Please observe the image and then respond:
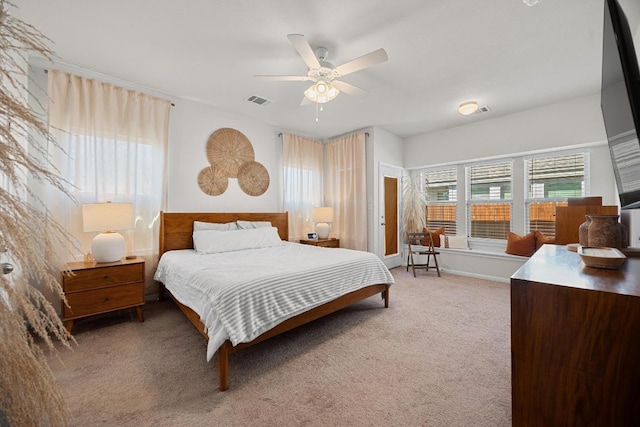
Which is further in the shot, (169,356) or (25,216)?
(169,356)

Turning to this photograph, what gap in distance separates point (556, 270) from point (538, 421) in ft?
1.79

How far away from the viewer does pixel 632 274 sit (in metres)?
0.92

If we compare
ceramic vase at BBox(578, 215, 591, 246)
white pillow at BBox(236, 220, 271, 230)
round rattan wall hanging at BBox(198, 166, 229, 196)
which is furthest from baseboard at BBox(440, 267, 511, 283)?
round rattan wall hanging at BBox(198, 166, 229, 196)

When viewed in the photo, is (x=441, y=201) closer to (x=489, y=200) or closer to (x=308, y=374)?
(x=489, y=200)

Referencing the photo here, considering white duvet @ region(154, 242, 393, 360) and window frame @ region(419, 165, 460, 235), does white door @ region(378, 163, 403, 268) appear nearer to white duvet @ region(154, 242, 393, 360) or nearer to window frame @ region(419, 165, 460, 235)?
window frame @ region(419, 165, 460, 235)

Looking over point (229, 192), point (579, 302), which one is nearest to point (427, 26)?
point (579, 302)

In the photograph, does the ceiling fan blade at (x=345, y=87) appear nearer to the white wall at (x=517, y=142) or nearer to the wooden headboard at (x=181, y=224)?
the wooden headboard at (x=181, y=224)

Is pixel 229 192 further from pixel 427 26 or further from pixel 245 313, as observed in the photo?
pixel 427 26

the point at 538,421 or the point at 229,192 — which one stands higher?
the point at 229,192

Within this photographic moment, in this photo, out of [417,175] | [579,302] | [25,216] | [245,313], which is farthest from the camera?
[417,175]

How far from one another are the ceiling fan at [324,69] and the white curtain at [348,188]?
211cm

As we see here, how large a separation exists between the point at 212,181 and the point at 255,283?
93.6 inches

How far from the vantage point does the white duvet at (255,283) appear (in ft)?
5.48

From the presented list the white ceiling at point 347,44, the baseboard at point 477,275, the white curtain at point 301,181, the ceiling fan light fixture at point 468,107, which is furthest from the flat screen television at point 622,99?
the white curtain at point 301,181
